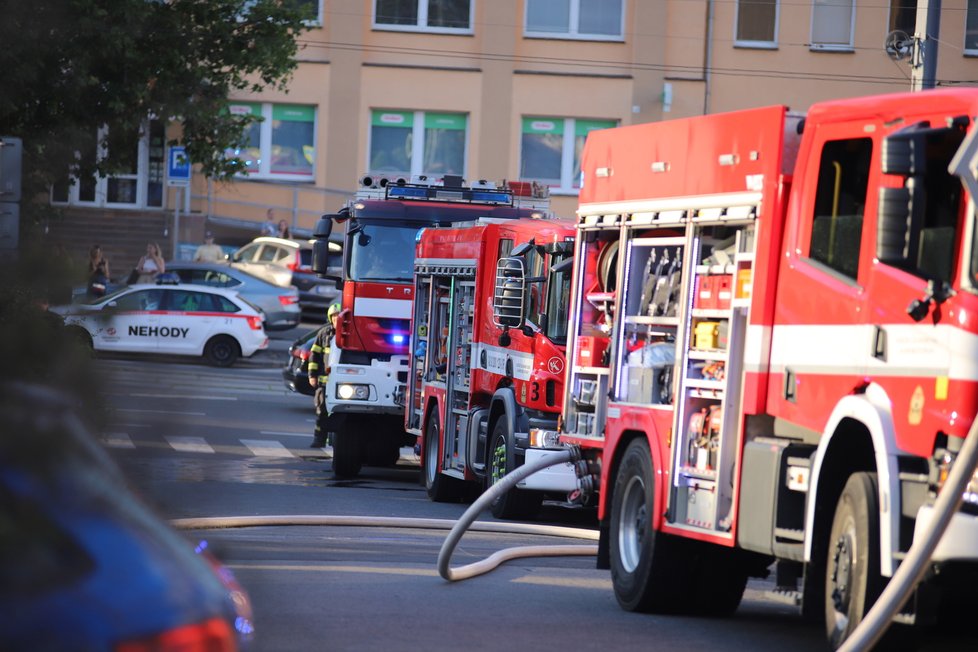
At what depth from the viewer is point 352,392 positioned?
759 inches

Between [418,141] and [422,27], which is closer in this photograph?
[422,27]

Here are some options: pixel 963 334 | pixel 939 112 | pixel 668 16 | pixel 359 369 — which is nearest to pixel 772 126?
pixel 939 112

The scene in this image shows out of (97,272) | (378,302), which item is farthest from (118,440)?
(378,302)

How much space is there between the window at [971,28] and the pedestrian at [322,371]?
85.7 feet

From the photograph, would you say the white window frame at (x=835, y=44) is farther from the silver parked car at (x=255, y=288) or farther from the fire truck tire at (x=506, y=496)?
the fire truck tire at (x=506, y=496)

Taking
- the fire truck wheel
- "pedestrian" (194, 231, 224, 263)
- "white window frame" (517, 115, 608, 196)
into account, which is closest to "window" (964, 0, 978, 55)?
"white window frame" (517, 115, 608, 196)

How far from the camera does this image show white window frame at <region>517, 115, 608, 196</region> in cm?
4347

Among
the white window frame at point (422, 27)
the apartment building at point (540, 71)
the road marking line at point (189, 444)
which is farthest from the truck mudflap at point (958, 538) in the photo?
the white window frame at point (422, 27)

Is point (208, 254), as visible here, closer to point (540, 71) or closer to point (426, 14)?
point (426, 14)

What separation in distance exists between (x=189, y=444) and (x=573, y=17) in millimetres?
39797

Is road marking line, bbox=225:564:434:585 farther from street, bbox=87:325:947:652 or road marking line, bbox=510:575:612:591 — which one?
road marking line, bbox=510:575:612:591

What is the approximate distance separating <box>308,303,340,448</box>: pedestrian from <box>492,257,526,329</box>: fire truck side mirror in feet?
15.6

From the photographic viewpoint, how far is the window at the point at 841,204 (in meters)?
8.37

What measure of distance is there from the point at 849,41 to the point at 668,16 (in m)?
4.65
